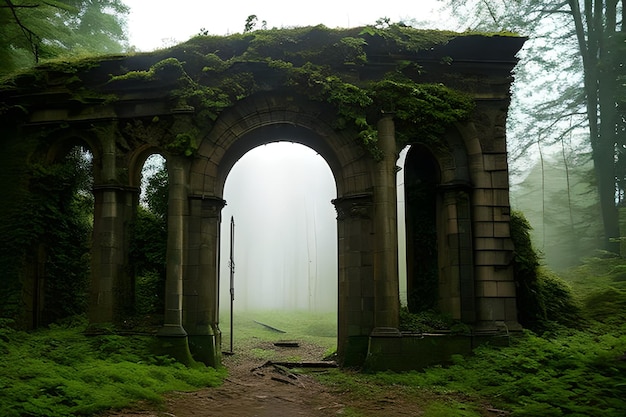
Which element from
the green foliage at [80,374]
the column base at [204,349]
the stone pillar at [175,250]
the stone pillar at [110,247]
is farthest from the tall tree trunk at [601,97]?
the stone pillar at [110,247]

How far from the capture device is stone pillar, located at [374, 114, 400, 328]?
1184cm

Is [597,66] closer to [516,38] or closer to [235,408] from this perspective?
[516,38]

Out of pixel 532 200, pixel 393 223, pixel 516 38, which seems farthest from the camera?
pixel 532 200

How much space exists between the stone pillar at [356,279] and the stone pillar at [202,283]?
298 cm

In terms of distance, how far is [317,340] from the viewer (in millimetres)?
20719

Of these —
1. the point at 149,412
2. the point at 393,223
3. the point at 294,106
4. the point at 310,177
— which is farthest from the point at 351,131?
the point at 310,177

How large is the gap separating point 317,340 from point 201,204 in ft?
32.7

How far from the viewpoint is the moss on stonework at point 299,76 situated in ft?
41.5

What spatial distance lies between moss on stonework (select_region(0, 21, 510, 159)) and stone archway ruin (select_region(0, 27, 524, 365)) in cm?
3

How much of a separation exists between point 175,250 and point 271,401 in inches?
167

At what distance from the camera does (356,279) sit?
40.7 feet

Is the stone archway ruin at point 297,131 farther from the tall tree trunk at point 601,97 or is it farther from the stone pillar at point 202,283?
the tall tree trunk at point 601,97

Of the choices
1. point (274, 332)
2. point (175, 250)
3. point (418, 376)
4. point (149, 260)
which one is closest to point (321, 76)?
point (175, 250)

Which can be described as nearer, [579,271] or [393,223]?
[393,223]
